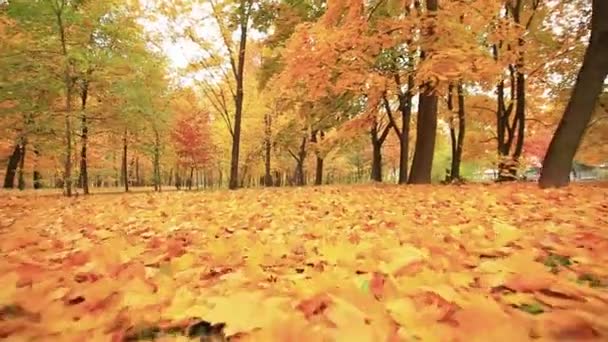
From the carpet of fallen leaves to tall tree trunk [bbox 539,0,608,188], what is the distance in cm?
409

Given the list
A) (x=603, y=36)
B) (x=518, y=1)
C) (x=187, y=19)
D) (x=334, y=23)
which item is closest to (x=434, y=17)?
(x=334, y=23)

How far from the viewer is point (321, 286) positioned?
1689 millimetres

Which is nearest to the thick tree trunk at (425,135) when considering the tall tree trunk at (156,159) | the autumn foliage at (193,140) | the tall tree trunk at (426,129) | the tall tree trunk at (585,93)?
the tall tree trunk at (426,129)

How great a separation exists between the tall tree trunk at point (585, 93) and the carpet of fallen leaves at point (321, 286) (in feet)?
13.4

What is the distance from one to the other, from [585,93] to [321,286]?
22.1 ft

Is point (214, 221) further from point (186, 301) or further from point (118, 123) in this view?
point (118, 123)

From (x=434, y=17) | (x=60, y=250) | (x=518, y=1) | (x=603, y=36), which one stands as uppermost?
(x=518, y=1)

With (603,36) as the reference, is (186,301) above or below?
below

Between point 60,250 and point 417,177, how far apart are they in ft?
29.7

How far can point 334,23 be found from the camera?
30.5ft

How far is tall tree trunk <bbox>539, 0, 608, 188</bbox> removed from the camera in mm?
6672

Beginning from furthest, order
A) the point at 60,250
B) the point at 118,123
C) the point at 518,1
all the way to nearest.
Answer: the point at 118,123 < the point at 518,1 < the point at 60,250

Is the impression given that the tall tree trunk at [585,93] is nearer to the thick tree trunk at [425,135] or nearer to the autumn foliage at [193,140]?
the thick tree trunk at [425,135]

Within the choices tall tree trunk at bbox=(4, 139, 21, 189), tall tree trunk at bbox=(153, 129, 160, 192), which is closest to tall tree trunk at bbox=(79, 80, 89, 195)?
tall tree trunk at bbox=(153, 129, 160, 192)
